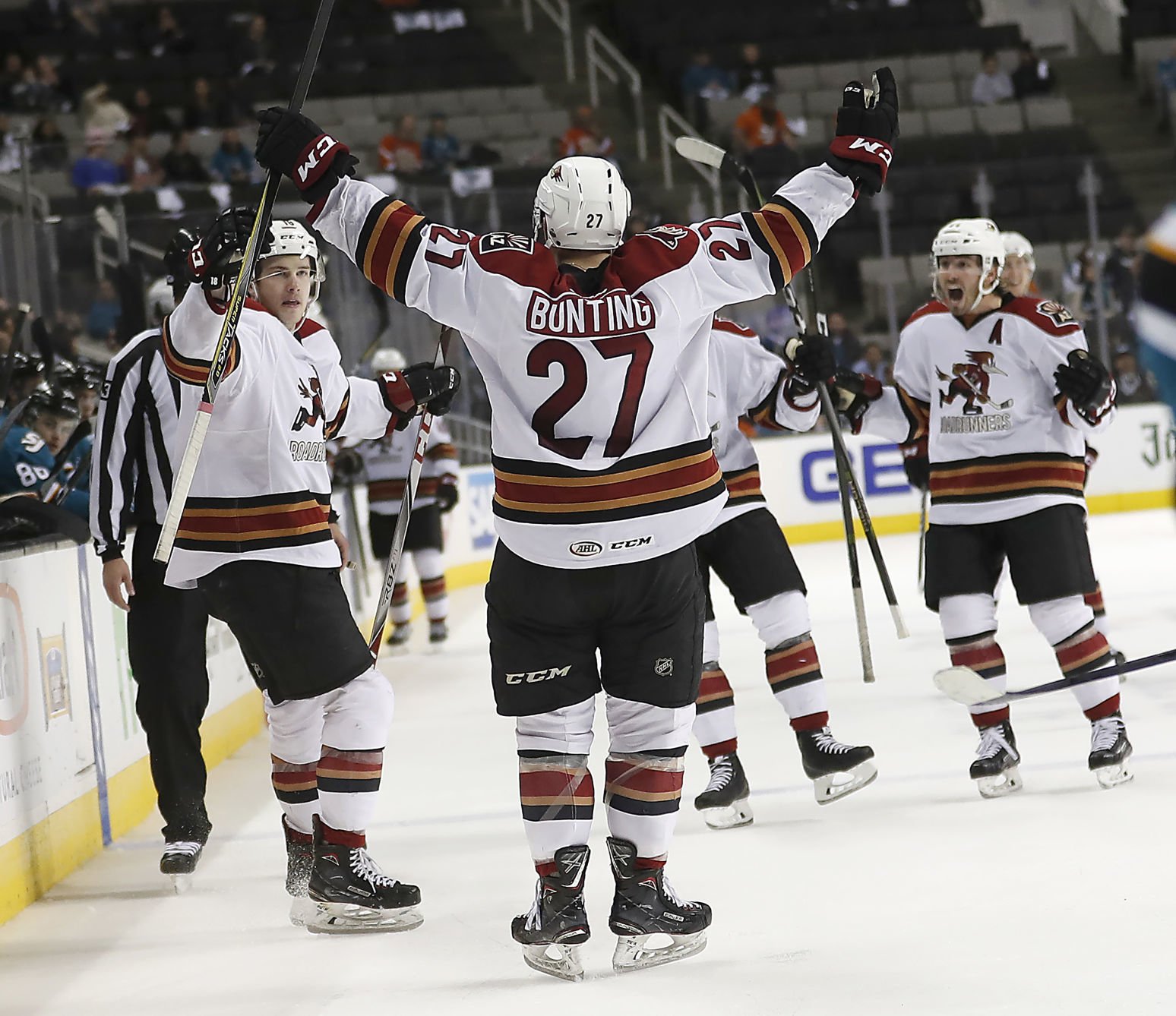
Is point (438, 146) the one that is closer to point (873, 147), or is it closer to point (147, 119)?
point (147, 119)

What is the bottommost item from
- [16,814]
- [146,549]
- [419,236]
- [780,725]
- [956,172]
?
[780,725]

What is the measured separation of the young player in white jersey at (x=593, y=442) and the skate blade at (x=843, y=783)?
98cm

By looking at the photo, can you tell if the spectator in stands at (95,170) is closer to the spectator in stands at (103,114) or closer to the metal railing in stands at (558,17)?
the spectator in stands at (103,114)

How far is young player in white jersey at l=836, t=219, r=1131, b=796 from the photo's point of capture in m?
3.86

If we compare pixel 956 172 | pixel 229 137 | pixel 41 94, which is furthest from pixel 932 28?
pixel 41 94

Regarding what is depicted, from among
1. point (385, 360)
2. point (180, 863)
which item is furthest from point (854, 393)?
point (385, 360)

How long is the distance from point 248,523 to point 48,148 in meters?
9.13

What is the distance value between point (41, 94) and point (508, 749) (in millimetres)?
10398

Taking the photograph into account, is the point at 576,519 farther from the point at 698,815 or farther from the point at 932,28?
the point at 932,28

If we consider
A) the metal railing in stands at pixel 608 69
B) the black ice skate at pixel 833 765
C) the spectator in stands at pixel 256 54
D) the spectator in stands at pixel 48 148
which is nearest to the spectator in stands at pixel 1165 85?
the metal railing in stands at pixel 608 69

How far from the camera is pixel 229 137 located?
12.4 metres

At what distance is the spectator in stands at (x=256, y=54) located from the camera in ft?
45.9

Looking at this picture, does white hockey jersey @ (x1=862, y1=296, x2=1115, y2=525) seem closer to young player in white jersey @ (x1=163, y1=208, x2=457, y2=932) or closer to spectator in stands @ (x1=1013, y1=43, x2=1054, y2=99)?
young player in white jersey @ (x1=163, y1=208, x2=457, y2=932)

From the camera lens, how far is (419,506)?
295 inches
